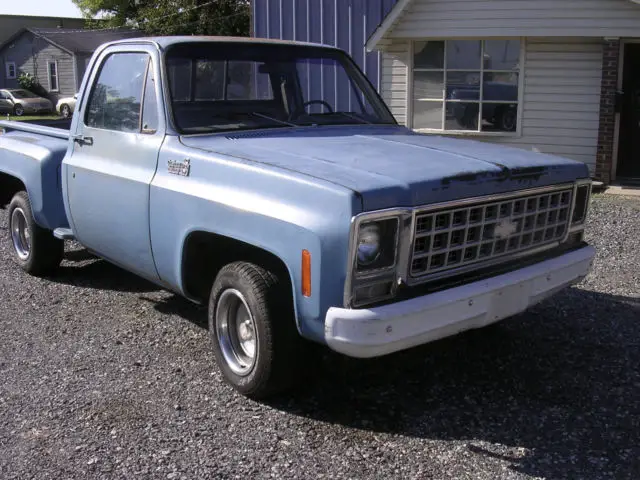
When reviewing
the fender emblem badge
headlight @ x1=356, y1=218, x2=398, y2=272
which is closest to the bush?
the fender emblem badge

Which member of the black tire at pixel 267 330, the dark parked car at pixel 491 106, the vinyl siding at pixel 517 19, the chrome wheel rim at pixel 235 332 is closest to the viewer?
the black tire at pixel 267 330

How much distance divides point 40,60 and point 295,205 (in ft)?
160

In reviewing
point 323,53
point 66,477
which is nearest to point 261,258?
point 66,477

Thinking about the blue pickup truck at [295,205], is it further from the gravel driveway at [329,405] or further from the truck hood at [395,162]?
the gravel driveway at [329,405]

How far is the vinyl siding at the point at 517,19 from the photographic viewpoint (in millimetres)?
11492

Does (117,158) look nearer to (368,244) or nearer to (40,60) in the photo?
(368,244)

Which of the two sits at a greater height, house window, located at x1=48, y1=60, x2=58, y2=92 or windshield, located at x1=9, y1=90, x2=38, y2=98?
house window, located at x1=48, y1=60, x2=58, y2=92

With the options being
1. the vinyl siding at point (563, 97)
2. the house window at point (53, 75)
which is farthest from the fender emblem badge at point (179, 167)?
the house window at point (53, 75)

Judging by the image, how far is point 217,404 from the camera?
165 inches

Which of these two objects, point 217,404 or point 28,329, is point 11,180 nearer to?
point 28,329

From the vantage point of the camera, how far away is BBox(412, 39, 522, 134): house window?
13.0 meters

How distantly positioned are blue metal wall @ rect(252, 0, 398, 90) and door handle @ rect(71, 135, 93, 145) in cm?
955

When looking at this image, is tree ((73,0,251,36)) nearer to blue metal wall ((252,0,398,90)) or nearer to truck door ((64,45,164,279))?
blue metal wall ((252,0,398,90))

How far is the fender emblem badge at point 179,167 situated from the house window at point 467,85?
31.1 feet
